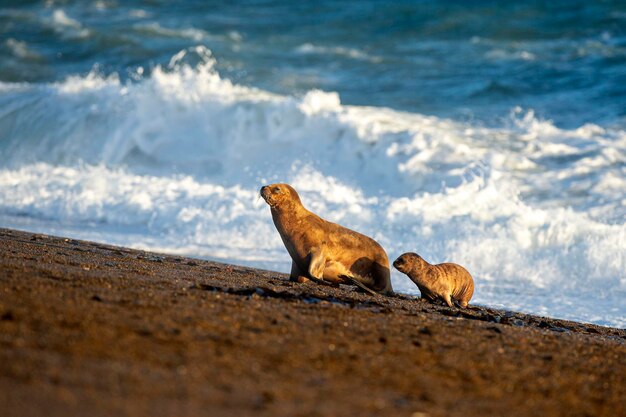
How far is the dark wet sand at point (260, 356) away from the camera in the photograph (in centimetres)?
360

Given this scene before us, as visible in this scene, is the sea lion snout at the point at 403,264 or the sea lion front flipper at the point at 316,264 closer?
the sea lion front flipper at the point at 316,264

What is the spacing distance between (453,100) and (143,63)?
26.6 feet

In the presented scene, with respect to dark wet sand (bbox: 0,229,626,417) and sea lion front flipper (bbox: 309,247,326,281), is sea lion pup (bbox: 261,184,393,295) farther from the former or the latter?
dark wet sand (bbox: 0,229,626,417)

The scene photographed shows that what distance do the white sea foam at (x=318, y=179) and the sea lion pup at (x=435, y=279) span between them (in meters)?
1.09

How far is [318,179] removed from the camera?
16156 millimetres

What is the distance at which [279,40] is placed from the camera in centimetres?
2634

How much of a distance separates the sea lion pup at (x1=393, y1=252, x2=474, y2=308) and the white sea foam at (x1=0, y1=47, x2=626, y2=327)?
3.57ft

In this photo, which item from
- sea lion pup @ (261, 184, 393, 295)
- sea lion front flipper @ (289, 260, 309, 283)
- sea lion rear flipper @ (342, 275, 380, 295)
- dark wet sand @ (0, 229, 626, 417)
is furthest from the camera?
sea lion pup @ (261, 184, 393, 295)

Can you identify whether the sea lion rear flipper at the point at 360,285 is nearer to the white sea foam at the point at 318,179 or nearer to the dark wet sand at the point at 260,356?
the dark wet sand at the point at 260,356

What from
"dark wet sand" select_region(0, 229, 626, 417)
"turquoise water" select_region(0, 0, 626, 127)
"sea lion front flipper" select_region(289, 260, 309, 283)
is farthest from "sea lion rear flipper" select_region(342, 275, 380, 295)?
"turquoise water" select_region(0, 0, 626, 127)

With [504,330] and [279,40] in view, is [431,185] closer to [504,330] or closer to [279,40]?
[504,330]

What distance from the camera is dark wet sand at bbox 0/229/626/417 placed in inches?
142

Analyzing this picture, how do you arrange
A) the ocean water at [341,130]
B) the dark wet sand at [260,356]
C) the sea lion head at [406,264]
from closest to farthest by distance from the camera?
the dark wet sand at [260,356]
the sea lion head at [406,264]
the ocean water at [341,130]

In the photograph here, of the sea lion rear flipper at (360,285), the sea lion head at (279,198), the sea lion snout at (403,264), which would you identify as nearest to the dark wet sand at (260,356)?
the sea lion rear flipper at (360,285)
